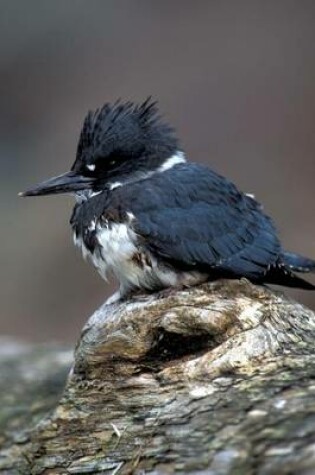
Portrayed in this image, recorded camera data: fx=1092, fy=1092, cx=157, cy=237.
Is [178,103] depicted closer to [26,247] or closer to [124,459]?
[26,247]

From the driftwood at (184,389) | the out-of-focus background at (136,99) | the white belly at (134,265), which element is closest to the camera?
the driftwood at (184,389)

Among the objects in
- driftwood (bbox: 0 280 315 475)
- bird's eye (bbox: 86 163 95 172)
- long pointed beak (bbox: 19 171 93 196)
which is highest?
bird's eye (bbox: 86 163 95 172)

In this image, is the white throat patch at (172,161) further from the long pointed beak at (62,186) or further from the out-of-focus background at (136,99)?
the out-of-focus background at (136,99)

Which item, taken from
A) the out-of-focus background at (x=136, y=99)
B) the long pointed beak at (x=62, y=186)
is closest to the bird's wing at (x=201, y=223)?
the long pointed beak at (x=62, y=186)

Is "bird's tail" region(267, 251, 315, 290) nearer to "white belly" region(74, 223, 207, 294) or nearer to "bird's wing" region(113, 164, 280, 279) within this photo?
"bird's wing" region(113, 164, 280, 279)

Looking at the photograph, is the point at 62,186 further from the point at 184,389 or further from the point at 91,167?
the point at 184,389

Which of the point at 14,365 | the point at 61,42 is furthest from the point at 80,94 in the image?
the point at 14,365

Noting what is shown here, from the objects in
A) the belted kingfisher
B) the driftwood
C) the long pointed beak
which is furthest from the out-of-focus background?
the driftwood
